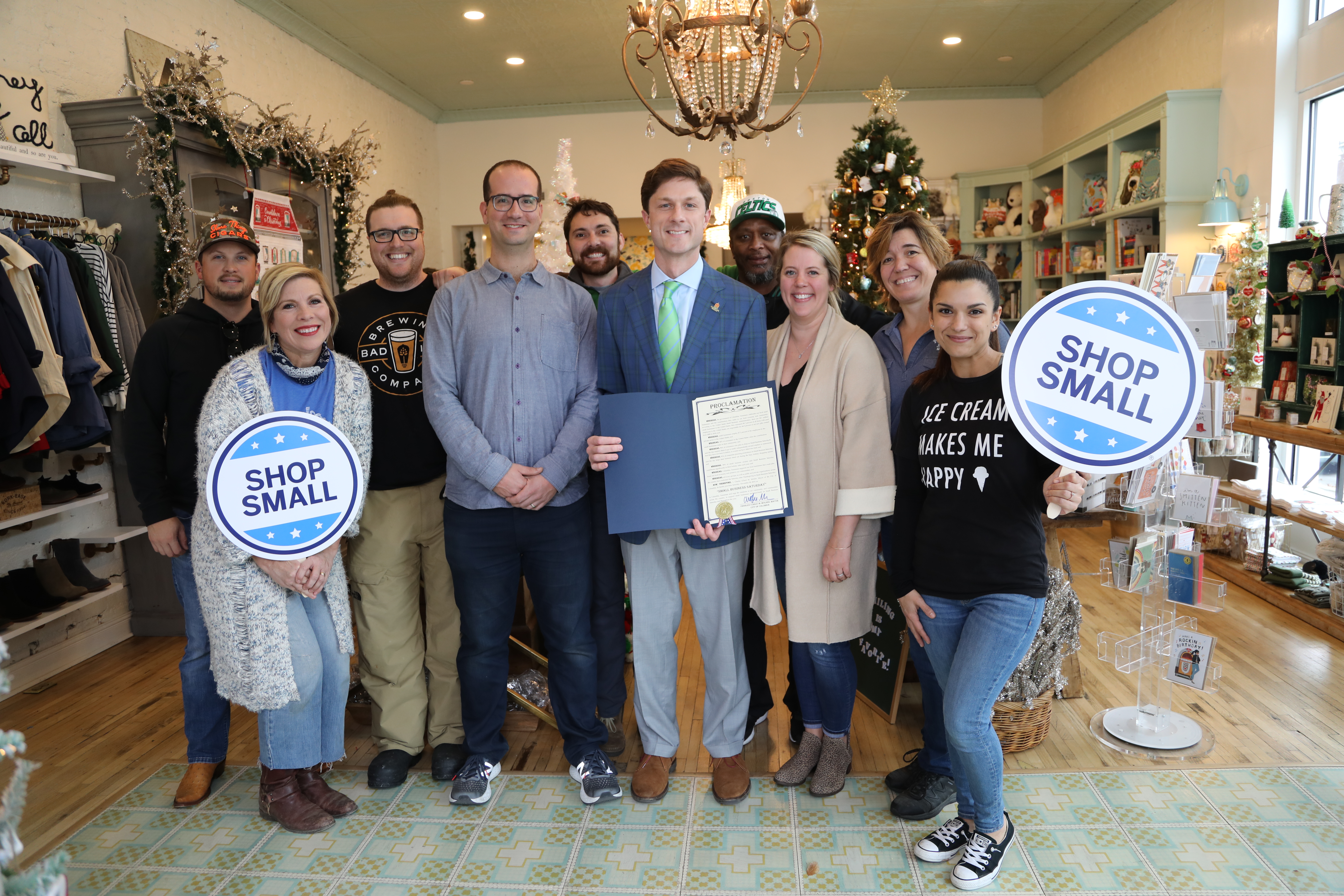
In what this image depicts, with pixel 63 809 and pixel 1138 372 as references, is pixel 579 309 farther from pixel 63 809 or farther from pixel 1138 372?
pixel 63 809

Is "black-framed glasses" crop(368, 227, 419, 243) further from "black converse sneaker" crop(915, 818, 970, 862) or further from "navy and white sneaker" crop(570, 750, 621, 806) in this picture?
"black converse sneaker" crop(915, 818, 970, 862)

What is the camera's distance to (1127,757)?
2.63 m

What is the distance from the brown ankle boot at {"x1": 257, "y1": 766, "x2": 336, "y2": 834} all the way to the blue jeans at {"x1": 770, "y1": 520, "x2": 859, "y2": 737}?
1.42m

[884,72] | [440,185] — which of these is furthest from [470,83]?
[884,72]

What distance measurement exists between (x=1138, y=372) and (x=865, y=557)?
81 cm

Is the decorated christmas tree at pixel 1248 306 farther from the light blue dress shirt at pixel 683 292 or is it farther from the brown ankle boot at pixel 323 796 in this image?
the brown ankle boot at pixel 323 796

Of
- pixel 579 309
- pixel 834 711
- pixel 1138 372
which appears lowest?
pixel 834 711

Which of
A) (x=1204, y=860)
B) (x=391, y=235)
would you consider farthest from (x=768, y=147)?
(x=1204, y=860)

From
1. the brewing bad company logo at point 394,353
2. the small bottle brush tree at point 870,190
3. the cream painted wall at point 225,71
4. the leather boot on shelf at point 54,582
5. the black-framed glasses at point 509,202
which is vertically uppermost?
the cream painted wall at point 225,71

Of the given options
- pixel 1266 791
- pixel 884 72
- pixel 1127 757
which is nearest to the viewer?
pixel 1266 791

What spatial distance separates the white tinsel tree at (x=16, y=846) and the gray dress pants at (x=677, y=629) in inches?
60.0

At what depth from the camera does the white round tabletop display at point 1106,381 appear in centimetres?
183

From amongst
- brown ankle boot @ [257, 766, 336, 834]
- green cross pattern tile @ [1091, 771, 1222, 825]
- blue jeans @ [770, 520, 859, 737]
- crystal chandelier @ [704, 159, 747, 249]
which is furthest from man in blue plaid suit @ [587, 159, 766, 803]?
crystal chandelier @ [704, 159, 747, 249]

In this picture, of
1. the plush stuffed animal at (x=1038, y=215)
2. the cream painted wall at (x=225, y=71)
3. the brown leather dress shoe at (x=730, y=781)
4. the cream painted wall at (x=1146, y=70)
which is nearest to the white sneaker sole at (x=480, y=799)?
the brown leather dress shoe at (x=730, y=781)
